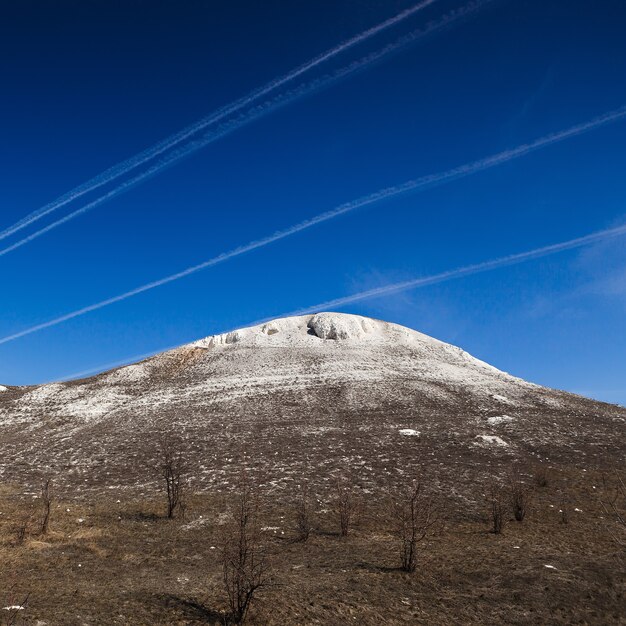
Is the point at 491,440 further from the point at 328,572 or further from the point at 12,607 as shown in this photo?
the point at 12,607

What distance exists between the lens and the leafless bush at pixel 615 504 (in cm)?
1791

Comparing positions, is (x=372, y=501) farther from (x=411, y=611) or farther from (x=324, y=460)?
(x=411, y=611)

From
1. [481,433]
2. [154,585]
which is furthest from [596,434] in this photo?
[154,585]

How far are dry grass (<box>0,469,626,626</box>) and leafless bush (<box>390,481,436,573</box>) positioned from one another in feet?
1.57

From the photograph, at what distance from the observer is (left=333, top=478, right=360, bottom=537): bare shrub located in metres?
18.6

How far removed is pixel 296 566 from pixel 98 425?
105 feet

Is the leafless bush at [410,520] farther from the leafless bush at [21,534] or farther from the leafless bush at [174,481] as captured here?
the leafless bush at [21,534]

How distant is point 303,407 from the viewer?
42.9m

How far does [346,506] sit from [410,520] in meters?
3.04

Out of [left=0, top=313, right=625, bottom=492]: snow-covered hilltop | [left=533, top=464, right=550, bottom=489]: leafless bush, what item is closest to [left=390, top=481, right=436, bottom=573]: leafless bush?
[left=533, top=464, right=550, bottom=489]: leafless bush

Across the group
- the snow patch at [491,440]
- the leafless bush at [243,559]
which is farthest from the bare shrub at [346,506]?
the snow patch at [491,440]

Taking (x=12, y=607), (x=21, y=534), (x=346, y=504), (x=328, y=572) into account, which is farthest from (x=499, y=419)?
(x=12, y=607)

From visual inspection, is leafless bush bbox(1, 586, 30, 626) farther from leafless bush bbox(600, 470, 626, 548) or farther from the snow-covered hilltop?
the snow-covered hilltop

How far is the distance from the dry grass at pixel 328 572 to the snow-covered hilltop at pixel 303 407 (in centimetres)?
988
